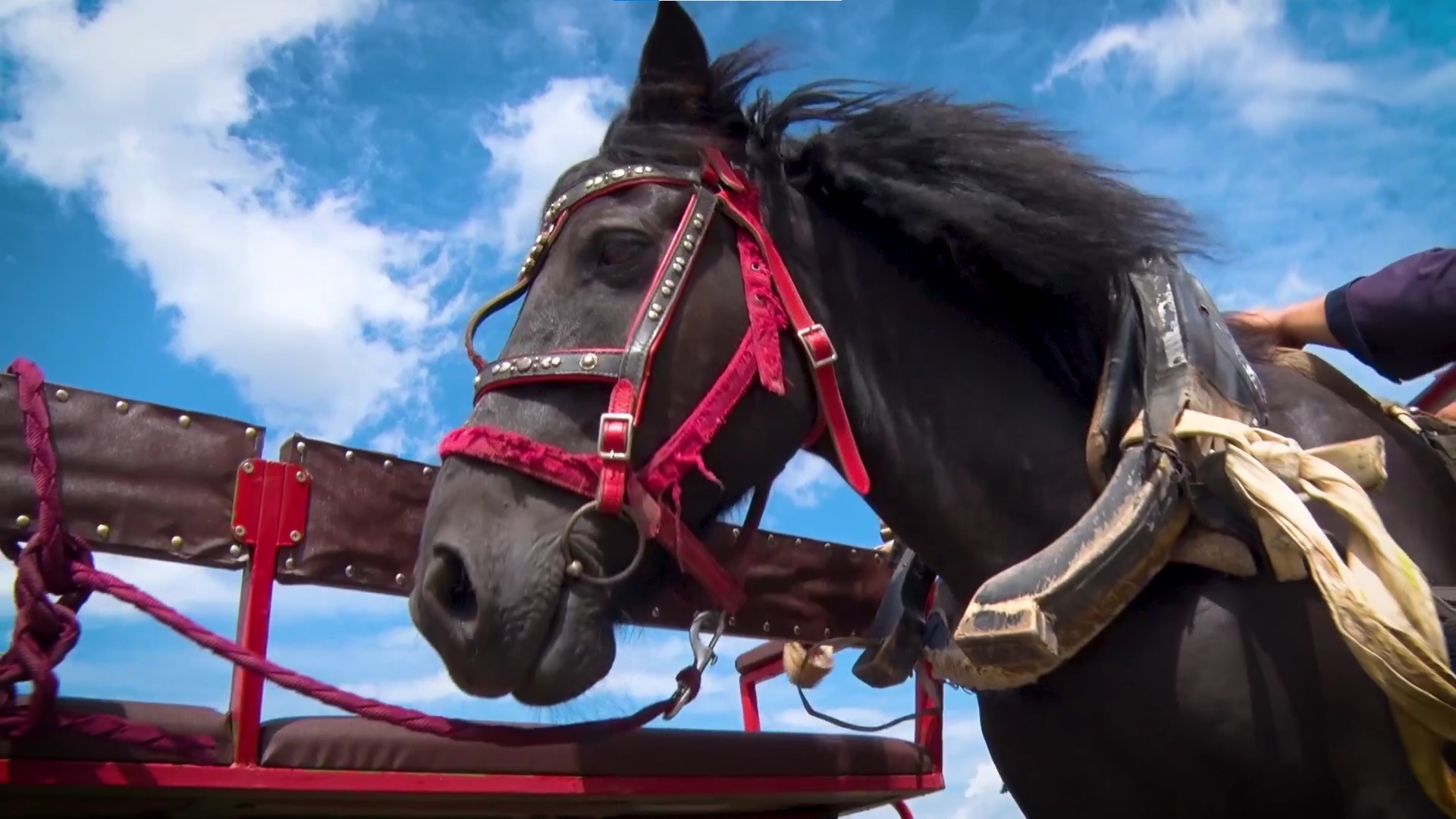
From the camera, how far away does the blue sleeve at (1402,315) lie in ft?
6.97

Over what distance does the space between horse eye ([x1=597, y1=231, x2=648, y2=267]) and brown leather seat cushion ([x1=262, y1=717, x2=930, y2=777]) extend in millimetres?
1062

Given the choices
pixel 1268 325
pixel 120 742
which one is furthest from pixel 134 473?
pixel 1268 325

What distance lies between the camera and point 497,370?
195cm

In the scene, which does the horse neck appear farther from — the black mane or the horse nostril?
the horse nostril

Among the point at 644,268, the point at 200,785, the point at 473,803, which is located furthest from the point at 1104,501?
the point at 200,785

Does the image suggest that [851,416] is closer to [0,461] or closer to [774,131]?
[774,131]

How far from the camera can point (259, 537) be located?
2150 millimetres

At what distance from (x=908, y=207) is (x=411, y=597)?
1262mm

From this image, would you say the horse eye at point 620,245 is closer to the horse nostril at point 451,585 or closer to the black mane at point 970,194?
the black mane at point 970,194

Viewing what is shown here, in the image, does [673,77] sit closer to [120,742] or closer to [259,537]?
[259,537]

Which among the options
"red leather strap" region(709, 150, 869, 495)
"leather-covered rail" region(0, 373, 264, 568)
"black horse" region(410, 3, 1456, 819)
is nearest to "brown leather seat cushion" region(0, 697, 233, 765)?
"leather-covered rail" region(0, 373, 264, 568)

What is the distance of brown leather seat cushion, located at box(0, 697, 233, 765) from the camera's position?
1740 millimetres

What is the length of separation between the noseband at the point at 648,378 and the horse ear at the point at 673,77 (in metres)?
0.21

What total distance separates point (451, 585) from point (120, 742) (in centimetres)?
65
